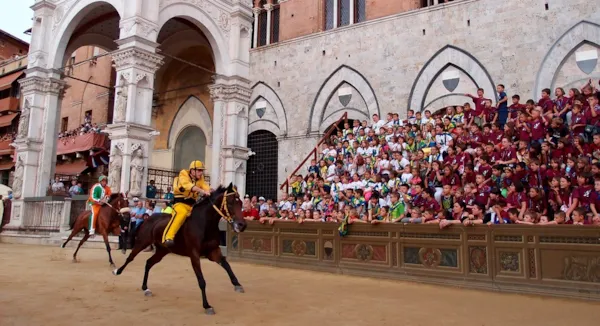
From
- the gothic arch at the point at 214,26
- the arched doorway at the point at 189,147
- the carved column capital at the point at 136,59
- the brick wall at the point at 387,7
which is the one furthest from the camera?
the arched doorway at the point at 189,147

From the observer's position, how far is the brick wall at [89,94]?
27391 mm

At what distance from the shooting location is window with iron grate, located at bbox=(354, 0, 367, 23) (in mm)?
18969

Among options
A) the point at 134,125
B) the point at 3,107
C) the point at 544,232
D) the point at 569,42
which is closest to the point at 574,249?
the point at 544,232

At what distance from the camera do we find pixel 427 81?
16.6 m

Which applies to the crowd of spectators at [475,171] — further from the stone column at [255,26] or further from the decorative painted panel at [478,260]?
the stone column at [255,26]

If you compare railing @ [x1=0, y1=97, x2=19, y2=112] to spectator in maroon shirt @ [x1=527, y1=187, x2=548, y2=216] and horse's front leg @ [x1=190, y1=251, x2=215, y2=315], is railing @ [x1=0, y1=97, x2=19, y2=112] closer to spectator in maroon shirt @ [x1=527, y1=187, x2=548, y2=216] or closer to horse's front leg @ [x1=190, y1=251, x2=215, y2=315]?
horse's front leg @ [x1=190, y1=251, x2=215, y2=315]

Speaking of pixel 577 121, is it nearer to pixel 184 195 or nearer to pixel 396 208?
pixel 396 208

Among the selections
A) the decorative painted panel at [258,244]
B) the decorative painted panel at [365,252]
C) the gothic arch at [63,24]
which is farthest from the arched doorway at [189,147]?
the decorative painted panel at [365,252]

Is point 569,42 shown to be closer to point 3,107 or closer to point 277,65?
point 277,65

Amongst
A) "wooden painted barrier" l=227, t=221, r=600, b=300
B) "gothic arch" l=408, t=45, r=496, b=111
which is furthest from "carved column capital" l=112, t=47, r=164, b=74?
"gothic arch" l=408, t=45, r=496, b=111

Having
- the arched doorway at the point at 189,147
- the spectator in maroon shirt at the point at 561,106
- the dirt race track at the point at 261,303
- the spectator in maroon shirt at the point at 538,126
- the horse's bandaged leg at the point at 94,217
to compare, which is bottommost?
the dirt race track at the point at 261,303

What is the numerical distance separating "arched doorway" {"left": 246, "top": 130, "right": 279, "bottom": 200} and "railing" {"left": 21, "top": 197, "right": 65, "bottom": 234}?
26.1 ft

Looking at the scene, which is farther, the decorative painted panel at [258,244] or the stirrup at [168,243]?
the decorative painted panel at [258,244]

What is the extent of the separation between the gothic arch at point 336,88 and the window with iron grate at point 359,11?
2214 mm
